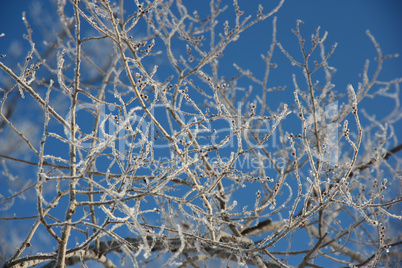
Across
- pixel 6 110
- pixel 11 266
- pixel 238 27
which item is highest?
pixel 238 27

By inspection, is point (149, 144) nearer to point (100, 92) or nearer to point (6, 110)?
point (100, 92)

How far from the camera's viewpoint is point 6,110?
356 cm

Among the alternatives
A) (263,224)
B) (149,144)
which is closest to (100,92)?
(149,144)

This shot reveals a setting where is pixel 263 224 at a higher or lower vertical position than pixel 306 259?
higher

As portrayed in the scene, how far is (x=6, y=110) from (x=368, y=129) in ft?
17.1

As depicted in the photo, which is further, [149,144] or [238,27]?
[238,27]

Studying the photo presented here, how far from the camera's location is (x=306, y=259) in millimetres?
2994

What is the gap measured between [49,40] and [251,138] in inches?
127

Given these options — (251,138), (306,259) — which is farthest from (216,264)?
(306,259)

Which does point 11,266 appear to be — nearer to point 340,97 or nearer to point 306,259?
point 306,259

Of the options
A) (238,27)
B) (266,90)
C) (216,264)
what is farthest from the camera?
(216,264)

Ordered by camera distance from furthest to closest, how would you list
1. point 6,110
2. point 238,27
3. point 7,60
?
point 7,60 < point 6,110 < point 238,27

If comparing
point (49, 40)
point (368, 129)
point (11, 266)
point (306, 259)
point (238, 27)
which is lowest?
point (11, 266)

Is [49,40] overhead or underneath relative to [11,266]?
overhead
